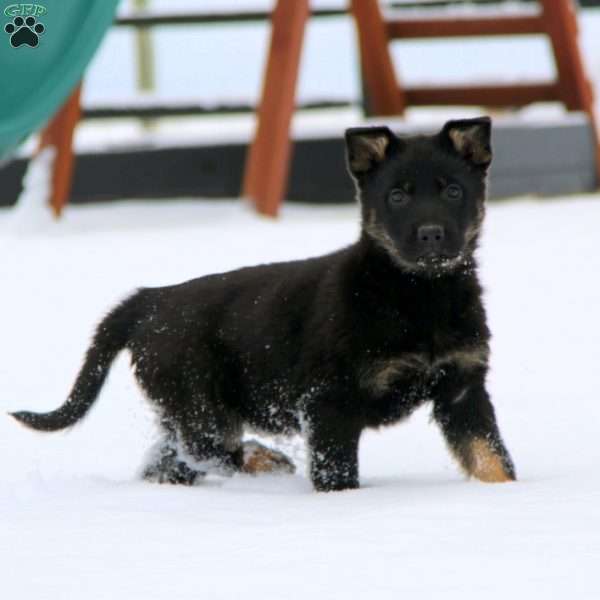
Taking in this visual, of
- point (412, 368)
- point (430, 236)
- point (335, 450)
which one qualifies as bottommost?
point (335, 450)

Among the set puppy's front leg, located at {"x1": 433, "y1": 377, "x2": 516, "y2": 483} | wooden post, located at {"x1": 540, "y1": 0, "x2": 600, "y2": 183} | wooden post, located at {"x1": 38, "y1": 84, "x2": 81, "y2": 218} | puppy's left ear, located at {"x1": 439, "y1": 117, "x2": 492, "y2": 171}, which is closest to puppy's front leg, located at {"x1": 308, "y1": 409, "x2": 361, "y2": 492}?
puppy's front leg, located at {"x1": 433, "y1": 377, "x2": 516, "y2": 483}

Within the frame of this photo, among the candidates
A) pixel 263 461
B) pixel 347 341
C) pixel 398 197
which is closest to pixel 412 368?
pixel 347 341

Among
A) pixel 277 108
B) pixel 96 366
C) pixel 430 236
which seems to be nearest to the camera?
pixel 430 236

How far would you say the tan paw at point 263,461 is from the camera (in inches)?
180

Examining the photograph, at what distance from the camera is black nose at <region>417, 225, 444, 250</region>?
3984mm

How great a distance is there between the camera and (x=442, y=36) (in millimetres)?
10633

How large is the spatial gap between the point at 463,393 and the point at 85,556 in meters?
1.48

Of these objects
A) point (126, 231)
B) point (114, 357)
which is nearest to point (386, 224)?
point (114, 357)

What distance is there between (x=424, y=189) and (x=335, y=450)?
2.47ft

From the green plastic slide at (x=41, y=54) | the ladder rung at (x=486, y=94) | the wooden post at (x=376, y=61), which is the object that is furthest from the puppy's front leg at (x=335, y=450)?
the ladder rung at (x=486, y=94)

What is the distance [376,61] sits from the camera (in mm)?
10555

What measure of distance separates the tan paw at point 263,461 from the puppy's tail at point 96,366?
50 centimetres

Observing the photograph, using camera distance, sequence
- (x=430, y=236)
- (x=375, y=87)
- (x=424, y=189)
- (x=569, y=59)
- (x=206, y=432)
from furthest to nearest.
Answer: (x=375, y=87) → (x=569, y=59) → (x=206, y=432) → (x=424, y=189) → (x=430, y=236)

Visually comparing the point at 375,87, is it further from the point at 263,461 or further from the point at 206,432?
the point at 206,432
